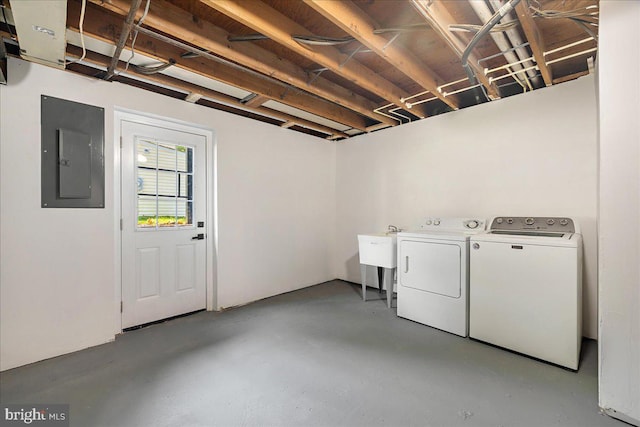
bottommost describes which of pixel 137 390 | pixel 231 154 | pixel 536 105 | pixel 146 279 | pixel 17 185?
pixel 137 390

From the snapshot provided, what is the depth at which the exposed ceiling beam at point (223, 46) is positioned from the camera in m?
1.65

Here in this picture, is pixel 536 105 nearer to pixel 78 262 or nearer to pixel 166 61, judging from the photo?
pixel 166 61

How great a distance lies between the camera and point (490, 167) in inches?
116

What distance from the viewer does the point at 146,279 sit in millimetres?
2754

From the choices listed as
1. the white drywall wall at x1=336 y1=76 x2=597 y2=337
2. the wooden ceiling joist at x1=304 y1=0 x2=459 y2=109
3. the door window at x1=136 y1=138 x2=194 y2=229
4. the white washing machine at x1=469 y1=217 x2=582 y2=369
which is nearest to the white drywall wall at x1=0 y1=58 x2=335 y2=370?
the door window at x1=136 y1=138 x2=194 y2=229

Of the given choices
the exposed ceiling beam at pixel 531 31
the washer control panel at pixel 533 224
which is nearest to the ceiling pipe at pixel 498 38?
the exposed ceiling beam at pixel 531 31

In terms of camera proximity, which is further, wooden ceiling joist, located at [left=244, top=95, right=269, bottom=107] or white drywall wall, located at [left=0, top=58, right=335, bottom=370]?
wooden ceiling joist, located at [left=244, top=95, right=269, bottom=107]

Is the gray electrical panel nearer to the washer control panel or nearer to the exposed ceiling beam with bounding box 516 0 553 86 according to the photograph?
the exposed ceiling beam with bounding box 516 0 553 86

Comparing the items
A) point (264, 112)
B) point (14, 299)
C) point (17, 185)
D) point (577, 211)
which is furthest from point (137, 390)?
point (577, 211)

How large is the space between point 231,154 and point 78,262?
1793 mm

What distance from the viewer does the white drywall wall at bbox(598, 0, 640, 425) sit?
4.85ft

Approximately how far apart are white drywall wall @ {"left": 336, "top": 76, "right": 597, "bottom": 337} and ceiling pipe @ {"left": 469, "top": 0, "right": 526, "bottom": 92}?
0.41 m

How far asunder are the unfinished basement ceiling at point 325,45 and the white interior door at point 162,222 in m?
0.56

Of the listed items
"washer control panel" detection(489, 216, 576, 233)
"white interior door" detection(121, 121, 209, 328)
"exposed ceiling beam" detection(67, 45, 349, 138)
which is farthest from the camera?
"white interior door" detection(121, 121, 209, 328)
